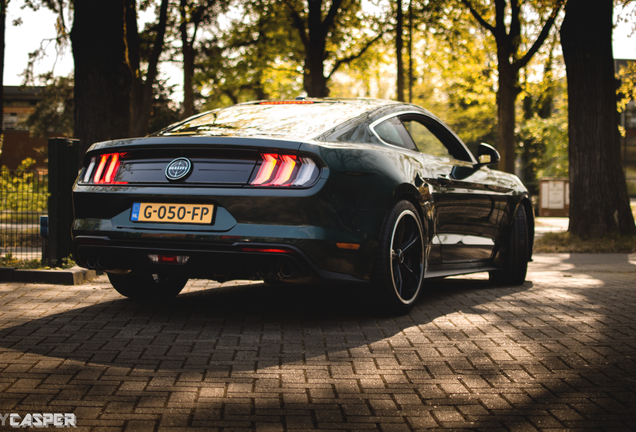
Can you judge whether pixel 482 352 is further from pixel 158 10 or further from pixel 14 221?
pixel 158 10

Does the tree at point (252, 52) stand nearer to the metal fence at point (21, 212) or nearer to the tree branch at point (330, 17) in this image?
the tree branch at point (330, 17)

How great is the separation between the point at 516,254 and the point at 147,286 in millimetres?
3454

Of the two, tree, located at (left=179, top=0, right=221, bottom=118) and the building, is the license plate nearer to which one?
tree, located at (left=179, top=0, right=221, bottom=118)

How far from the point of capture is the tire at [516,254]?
22.1ft

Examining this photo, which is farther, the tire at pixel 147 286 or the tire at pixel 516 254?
the tire at pixel 516 254

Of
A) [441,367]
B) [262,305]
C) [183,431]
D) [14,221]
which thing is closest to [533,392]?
[441,367]

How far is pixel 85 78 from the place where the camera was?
8828 millimetres

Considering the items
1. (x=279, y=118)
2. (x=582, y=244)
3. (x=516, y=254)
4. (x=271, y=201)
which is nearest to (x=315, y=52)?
(x=582, y=244)

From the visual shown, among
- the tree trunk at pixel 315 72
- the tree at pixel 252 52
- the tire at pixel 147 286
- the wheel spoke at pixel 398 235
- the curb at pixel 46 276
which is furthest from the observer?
the tree at pixel 252 52

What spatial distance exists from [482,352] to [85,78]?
673cm

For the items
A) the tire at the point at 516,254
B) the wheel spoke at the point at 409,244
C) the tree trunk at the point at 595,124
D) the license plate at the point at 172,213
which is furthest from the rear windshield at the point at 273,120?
the tree trunk at the point at 595,124

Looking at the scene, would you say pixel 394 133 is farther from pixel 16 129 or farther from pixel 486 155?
pixel 16 129

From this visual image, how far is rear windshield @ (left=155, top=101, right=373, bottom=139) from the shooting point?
4.51 meters

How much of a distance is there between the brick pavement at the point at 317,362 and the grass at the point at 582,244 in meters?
5.63
